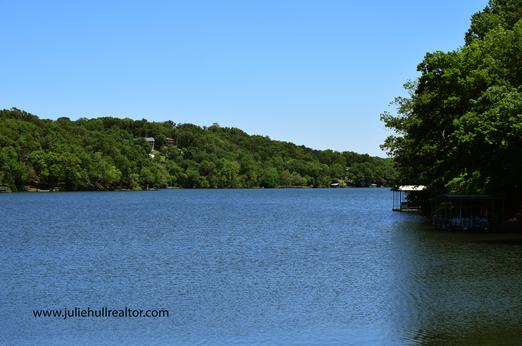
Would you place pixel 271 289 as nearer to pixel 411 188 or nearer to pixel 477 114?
pixel 477 114

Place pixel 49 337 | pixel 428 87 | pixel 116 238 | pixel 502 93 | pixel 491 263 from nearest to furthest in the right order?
pixel 49 337
pixel 491 263
pixel 502 93
pixel 116 238
pixel 428 87

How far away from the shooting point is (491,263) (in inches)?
1523

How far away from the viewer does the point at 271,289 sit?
3153cm

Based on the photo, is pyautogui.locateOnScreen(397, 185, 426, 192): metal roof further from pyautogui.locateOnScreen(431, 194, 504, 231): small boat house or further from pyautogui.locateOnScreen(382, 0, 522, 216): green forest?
pyautogui.locateOnScreen(431, 194, 504, 231): small boat house

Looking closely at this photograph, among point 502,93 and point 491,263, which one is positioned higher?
point 502,93

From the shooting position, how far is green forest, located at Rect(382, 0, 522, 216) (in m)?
51.2

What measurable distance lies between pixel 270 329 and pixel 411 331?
4.41 m

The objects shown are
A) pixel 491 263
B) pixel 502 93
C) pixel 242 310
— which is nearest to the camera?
pixel 242 310

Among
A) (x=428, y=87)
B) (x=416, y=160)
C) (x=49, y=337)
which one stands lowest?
(x=49, y=337)

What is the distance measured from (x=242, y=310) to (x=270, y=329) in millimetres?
3393

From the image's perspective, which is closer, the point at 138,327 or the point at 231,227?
the point at 138,327

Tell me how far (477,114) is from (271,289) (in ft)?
93.7

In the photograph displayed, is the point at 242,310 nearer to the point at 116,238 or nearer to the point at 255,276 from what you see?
the point at 255,276

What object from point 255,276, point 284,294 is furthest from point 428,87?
point 284,294
